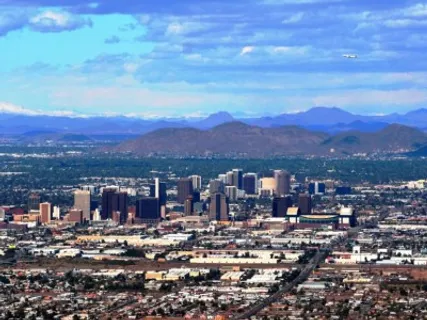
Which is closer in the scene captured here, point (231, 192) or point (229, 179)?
point (231, 192)

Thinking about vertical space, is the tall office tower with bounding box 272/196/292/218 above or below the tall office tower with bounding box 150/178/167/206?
below

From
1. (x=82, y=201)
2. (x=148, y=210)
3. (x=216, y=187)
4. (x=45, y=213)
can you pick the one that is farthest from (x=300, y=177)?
Answer: (x=45, y=213)

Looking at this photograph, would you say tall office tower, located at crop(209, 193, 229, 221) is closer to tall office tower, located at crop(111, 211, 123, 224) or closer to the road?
tall office tower, located at crop(111, 211, 123, 224)

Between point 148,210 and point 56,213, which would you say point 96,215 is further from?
point 148,210

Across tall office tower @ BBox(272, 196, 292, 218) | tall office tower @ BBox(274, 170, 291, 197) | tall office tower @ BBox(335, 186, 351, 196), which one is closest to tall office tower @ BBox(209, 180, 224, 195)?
tall office tower @ BBox(274, 170, 291, 197)

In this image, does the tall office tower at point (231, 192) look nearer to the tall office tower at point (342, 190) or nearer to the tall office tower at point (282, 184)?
the tall office tower at point (282, 184)

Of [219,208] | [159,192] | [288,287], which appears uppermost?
[159,192]
